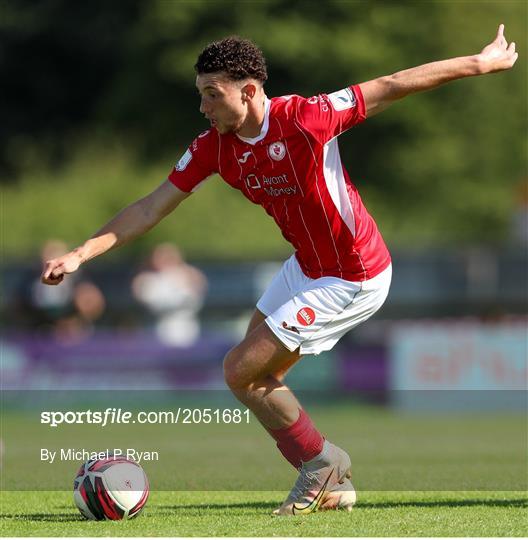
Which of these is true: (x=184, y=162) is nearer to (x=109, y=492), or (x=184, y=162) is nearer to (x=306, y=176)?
(x=306, y=176)

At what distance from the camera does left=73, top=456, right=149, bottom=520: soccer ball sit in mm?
7148

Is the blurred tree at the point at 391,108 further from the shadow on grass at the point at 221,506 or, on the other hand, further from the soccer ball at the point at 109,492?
the soccer ball at the point at 109,492

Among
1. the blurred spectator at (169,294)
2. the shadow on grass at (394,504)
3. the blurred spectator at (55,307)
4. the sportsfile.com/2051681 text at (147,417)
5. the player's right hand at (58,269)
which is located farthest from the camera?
the blurred spectator at (169,294)

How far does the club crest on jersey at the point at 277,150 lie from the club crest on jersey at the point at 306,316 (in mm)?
852

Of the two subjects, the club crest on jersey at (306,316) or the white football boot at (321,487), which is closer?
the club crest on jersey at (306,316)

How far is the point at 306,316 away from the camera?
7.32 meters

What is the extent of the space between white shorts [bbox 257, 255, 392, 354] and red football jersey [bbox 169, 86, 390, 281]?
71 millimetres

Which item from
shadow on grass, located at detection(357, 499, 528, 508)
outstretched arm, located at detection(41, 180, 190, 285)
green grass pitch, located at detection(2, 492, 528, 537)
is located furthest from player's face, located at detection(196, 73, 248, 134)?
shadow on grass, located at detection(357, 499, 528, 508)

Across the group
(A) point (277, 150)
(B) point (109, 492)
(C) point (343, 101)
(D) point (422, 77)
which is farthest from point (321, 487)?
(D) point (422, 77)

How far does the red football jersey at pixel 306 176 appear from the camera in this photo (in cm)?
716

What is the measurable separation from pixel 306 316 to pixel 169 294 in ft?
40.7

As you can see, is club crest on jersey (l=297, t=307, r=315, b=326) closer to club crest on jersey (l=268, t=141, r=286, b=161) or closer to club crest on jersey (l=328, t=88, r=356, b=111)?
club crest on jersey (l=268, t=141, r=286, b=161)

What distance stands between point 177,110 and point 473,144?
7.27 m

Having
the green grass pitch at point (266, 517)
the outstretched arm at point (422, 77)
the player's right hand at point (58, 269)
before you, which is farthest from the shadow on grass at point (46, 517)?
the outstretched arm at point (422, 77)
